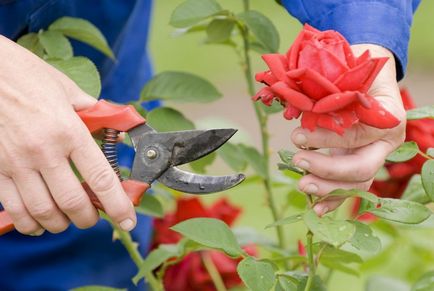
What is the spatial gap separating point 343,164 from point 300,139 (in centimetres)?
5

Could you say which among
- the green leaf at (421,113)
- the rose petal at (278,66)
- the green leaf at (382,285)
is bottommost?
the green leaf at (382,285)

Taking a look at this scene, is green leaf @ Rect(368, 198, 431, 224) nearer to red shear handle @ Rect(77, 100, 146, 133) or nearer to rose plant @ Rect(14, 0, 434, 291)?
rose plant @ Rect(14, 0, 434, 291)

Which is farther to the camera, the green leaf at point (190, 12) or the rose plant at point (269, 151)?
the green leaf at point (190, 12)

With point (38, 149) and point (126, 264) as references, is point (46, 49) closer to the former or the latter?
point (38, 149)

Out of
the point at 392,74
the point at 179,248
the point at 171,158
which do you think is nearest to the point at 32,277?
the point at 179,248

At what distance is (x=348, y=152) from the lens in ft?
3.81

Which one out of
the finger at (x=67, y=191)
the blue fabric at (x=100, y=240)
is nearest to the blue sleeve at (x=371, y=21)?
the finger at (x=67, y=191)

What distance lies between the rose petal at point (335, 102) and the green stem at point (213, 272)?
84cm

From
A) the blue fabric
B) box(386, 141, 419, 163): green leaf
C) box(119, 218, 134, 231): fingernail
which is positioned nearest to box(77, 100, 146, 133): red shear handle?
box(119, 218, 134, 231): fingernail

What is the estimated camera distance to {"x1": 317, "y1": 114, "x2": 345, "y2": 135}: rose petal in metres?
1.07

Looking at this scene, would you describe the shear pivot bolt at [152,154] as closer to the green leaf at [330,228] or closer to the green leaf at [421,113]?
the green leaf at [330,228]

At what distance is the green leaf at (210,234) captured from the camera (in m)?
1.26

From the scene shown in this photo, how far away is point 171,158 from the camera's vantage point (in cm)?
123

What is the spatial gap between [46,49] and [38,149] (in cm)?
35
